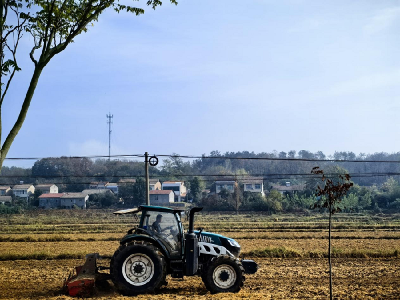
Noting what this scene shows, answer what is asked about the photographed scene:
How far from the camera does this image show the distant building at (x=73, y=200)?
7400cm

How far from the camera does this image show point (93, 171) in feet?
328

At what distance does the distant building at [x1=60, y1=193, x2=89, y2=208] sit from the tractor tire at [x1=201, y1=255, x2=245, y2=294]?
214 feet

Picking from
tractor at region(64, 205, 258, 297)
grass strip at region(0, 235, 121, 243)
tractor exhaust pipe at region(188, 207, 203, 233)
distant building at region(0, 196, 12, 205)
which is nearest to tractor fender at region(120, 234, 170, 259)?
tractor at region(64, 205, 258, 297)

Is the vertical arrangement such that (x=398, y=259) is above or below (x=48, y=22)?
below

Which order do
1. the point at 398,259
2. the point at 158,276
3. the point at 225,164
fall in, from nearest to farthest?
the point at 158,276, the point at 398,259, the point at 225,164

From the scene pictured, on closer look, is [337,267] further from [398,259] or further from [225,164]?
[225,164]

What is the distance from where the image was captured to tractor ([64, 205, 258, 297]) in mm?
11148

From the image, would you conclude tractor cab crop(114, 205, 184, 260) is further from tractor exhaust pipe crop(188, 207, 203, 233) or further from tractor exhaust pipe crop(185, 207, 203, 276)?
tractor exhaust pipe crop(188, 207, 203, 233)

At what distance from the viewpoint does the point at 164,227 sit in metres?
11.8

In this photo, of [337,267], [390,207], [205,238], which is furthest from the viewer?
[390,207]

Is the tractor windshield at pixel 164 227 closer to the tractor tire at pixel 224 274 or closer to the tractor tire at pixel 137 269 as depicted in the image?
the tractor tire at pixel 137 269

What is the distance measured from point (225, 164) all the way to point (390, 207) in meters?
93.2

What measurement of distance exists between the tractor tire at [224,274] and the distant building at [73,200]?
65.3 metres

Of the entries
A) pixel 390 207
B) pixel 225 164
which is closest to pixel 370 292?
pixel 390 207
